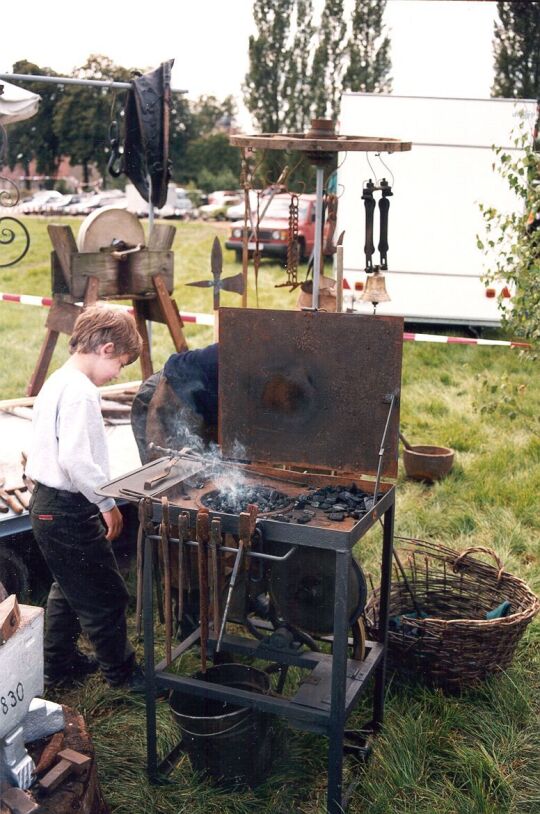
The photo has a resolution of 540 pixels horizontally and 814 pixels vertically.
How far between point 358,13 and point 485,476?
3344 cm

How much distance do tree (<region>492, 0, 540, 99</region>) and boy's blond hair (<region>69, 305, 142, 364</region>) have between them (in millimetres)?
34183

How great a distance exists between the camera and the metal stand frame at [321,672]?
9.39 ft

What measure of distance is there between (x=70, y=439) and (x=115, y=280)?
280cm

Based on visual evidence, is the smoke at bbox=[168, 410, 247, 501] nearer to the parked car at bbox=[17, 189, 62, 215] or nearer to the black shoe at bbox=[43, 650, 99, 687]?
the black shoe at bbox=[43, 650, 99, 687]

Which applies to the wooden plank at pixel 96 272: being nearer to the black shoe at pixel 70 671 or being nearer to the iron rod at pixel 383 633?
→ the black shoe at pixel 70 671

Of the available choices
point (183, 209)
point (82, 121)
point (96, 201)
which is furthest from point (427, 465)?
point (183, 209)

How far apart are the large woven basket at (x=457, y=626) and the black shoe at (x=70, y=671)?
51.6 inches

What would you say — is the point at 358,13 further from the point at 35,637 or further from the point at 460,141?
the point at 35,637

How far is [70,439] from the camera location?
3.29 metres

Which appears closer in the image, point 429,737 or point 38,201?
point 429,737

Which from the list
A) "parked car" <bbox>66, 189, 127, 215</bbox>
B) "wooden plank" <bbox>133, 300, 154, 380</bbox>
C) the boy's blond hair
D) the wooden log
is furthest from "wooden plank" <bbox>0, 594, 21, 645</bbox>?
"parked car" <bbox>66, 189, 127, 215</bbox>

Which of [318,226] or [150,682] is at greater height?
[318,226]

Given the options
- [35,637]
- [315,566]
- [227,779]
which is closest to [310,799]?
[227,779]

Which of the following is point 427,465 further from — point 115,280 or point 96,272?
point 96,272
